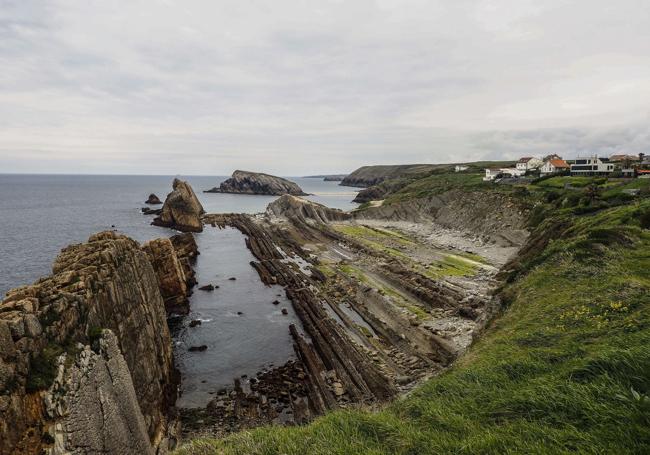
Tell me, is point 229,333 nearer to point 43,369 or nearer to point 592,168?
point 43,369

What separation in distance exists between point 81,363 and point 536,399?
14754 millimetres

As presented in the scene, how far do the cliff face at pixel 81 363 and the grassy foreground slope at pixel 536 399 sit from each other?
4.93 metres

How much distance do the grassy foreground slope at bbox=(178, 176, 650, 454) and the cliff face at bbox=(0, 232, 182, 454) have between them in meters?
4.93

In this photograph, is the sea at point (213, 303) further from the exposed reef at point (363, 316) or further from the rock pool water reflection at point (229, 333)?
the exposed reef at point (363, 316)

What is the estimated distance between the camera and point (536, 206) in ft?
198

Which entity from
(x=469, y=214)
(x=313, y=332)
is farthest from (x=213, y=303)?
(x=469, y=214)

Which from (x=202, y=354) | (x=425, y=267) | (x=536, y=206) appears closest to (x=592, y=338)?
(x=202, y=354)

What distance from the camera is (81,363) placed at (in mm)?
13180

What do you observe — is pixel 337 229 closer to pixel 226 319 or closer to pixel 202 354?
pixel 226 319

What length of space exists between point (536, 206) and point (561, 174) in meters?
36.6

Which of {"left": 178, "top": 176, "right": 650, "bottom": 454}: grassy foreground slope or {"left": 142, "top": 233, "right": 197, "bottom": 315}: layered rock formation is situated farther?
{"left": 142, "top": 233, "right": 197, "bottom": 315}: layered rock formation

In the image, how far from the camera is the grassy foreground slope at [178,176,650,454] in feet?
23.3

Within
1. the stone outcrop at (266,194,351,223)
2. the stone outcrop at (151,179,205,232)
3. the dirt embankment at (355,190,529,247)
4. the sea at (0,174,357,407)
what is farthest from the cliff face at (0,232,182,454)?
the stone outcrop at (266,194,351,223)

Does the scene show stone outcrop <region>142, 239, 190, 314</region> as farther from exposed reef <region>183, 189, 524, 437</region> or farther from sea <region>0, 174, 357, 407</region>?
exposed reef <region>183, 189, 524, 437</region>
